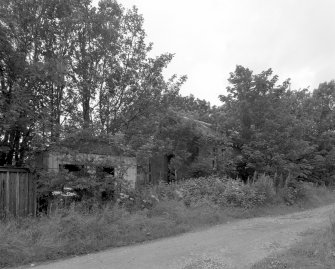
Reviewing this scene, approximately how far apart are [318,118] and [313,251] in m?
27.0

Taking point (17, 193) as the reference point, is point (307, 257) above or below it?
below

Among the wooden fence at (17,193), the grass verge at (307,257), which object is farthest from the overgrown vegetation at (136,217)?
the grass verge at (307,257)

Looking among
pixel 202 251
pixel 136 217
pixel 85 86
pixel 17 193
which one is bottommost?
pixel 202 251

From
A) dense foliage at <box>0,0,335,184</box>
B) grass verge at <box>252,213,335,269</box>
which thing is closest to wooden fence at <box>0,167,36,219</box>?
dense foliage at <box>0,0,335,184</box>

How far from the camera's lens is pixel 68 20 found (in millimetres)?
14133

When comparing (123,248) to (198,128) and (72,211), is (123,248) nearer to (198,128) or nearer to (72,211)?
(72,211)

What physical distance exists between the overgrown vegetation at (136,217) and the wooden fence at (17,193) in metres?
1.29

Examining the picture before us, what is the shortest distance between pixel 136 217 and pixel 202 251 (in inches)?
118

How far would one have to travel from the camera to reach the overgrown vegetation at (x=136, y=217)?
29.5 feet

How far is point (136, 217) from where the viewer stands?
12.0 m

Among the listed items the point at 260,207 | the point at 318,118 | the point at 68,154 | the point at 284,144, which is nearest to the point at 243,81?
the point at 284,144

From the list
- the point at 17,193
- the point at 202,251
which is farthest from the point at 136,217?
the point at 17,193

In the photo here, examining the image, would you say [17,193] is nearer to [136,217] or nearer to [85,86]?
[136,217]

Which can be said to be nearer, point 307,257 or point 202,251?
point 307,257
